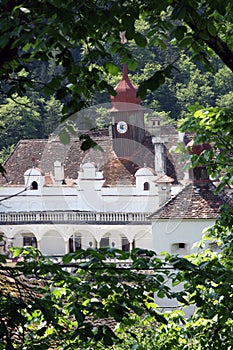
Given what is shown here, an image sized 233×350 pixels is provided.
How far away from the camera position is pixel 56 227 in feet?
153

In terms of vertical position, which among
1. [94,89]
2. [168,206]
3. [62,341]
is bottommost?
[62,341]

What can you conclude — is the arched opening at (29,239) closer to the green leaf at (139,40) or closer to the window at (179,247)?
the window at (179,247)

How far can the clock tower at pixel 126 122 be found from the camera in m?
48.8

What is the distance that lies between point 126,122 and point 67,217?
5661mm

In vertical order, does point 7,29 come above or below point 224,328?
above

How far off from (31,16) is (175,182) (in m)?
40.5

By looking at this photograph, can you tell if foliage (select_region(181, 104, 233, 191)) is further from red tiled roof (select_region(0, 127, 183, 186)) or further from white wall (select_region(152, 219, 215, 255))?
red tiled roof (select_region(0, 127, 183, 186))

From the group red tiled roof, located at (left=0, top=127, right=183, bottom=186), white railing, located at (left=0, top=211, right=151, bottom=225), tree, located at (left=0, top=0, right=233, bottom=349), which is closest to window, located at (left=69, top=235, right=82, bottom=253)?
white railing, located at (left=0, top=211, right=151, bottom=225)

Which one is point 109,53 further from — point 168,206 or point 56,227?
point 56,227

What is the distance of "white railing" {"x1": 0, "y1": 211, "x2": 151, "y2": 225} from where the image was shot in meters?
45.6

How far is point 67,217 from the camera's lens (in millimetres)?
46656

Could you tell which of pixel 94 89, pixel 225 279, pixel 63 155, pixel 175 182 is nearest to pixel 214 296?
pixel 225 279

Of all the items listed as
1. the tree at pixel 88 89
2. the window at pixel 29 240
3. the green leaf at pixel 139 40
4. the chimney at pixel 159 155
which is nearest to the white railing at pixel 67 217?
the window at pixel 29 240

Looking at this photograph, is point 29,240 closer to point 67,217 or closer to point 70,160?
point 67,217
